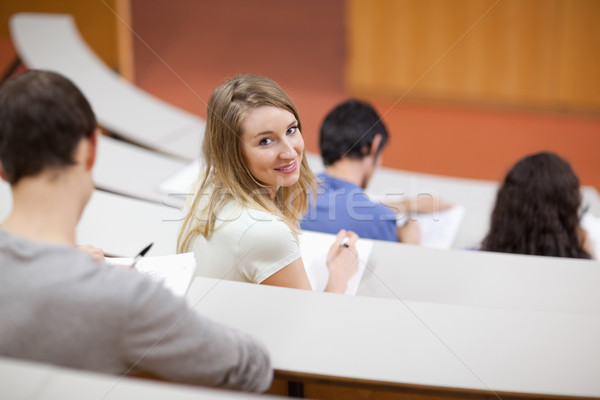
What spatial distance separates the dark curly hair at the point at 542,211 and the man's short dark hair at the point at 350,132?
49 centimetres

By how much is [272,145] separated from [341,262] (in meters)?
0.33

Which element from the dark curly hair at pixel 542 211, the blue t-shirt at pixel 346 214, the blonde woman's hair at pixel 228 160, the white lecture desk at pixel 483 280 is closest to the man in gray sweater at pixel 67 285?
the blonde woman's hair at pixel 228 160

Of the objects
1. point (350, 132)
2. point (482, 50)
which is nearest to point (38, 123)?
point (350, 132)

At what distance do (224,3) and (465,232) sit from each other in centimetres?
425

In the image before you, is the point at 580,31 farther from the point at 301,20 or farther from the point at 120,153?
the point at 120,153

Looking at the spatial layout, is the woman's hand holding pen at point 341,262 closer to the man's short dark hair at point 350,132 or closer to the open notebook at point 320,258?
the open notebook at point 320,258

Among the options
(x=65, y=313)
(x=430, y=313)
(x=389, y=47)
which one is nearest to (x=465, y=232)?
(x=430, y=313)

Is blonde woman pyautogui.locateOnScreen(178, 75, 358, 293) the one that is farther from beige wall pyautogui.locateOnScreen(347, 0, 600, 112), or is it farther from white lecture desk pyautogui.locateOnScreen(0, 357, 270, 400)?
beige wall pyautogui.locateOnScreen(347, 0, 600, 112)

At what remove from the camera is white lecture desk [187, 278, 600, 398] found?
3.31ft

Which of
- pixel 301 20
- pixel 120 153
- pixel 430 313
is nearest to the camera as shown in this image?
pixel 430 313

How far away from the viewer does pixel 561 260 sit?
1.51 m

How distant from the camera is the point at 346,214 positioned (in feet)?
6.10

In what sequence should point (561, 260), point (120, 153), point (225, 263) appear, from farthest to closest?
point (120, 153) < point (561, 260) < point (225, 263)

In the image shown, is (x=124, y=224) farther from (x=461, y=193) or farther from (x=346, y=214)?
(x=461, y=193)
